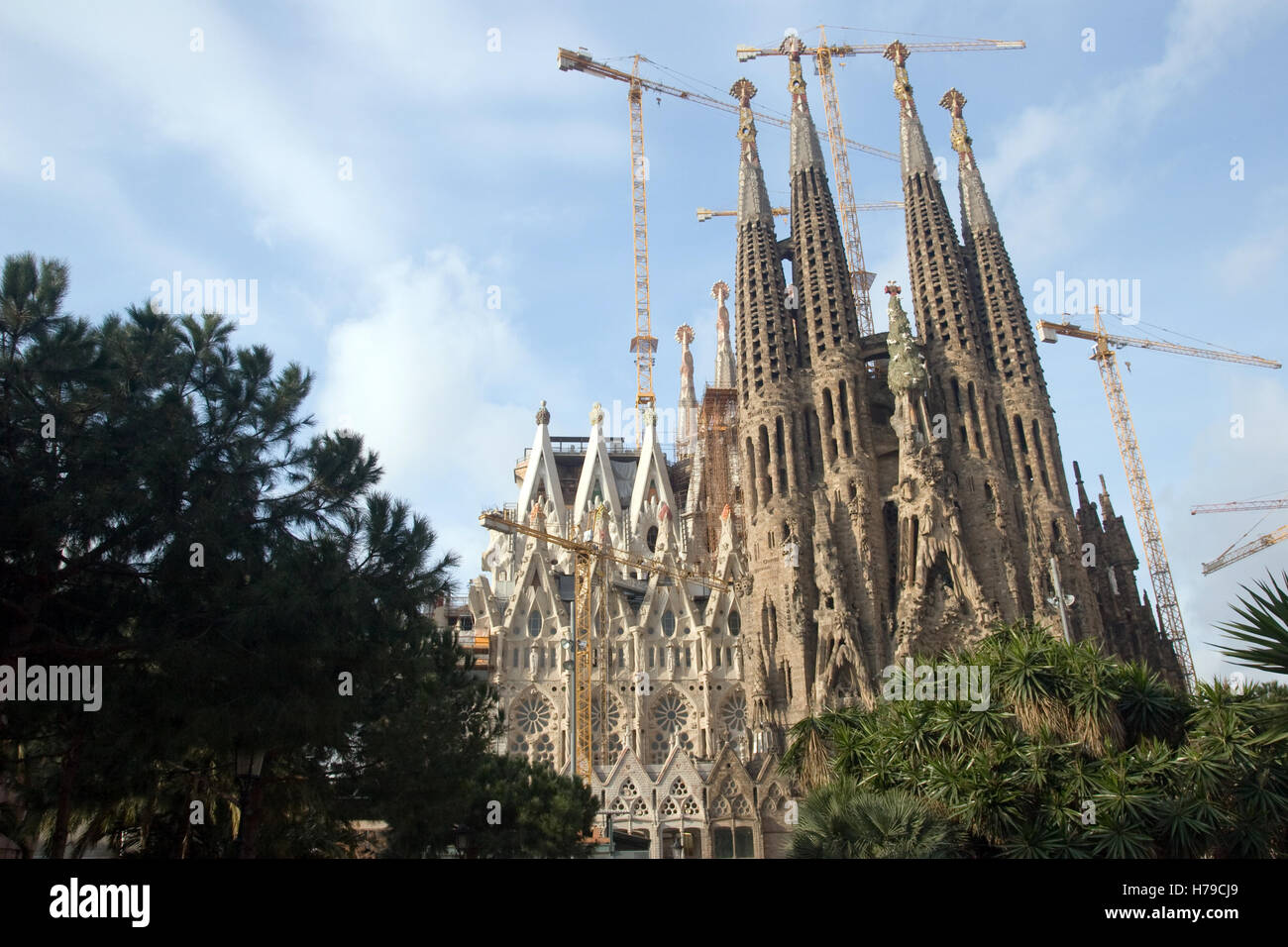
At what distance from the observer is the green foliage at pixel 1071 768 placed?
604 inches

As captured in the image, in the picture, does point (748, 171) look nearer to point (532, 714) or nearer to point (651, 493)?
point (651, 493)

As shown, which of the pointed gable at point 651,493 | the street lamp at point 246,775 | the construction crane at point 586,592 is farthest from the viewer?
the pointed gable at point 651,493

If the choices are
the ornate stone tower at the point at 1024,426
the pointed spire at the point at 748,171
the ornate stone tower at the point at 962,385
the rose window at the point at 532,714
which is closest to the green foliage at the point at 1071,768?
the ornate stone tower at the point at 962,385

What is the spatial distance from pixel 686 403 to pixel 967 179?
30.0 metres

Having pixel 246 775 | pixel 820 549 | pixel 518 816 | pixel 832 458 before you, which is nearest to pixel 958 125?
pixel 832 458

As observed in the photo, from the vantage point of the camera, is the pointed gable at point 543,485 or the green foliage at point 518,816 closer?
the green foliage at point 518,816

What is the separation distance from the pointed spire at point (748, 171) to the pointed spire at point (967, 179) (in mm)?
10703

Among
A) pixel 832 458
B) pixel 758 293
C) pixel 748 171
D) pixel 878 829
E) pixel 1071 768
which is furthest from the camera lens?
pixel 748 171

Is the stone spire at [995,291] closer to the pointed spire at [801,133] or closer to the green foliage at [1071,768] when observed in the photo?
the pointed spire at [801,133]

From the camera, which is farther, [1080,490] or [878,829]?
[1080,490]

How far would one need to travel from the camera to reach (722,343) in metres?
79.8

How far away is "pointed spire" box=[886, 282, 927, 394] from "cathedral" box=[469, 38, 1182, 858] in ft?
0.37

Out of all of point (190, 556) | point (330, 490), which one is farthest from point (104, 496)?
point (330, 490)
